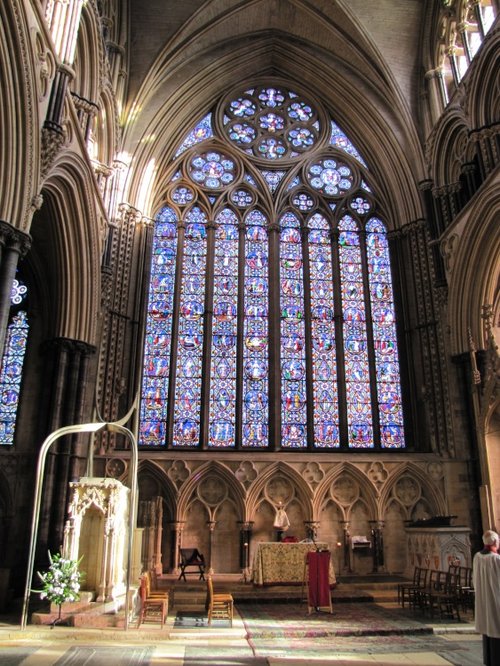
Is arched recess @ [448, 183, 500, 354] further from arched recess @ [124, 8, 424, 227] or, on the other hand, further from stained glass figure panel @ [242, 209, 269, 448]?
stained glass figure panel @ [242, 209, 269, 448]

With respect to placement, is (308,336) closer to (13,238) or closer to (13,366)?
(13,366)

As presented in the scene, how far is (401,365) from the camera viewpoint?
52.2 feet

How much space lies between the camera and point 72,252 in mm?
12836

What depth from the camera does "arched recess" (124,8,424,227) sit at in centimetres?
1692

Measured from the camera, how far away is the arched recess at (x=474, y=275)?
13.4 m

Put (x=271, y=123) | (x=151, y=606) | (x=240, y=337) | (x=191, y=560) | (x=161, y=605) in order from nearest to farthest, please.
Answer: (x=161, y=605) < (x=151, y=606) < (x=191, y=560) < (x=240, y=337) < (x=271, y=123)

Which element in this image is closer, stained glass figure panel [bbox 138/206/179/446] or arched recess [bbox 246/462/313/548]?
arched recess [bbox 246/462/313/548]

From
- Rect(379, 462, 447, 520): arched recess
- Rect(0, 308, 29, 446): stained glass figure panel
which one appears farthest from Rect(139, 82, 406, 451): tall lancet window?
Rect(0, 308, 29, 446): stained glass figure panel

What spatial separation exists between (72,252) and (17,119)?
13.8 feet

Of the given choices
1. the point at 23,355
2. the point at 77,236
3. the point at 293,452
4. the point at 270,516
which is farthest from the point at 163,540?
the point at 77,236

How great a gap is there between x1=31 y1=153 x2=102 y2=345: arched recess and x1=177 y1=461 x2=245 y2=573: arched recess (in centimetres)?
413

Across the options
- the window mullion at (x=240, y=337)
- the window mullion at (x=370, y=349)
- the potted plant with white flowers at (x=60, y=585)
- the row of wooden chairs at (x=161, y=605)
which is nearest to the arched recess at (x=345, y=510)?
the window mullion at (x=370, y=349)

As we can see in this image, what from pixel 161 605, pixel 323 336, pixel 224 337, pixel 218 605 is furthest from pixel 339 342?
pixel 161 605

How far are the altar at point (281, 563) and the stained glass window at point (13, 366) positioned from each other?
6370mm
